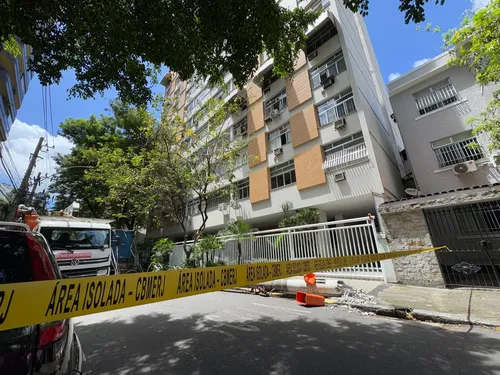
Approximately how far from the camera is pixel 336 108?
11695mm

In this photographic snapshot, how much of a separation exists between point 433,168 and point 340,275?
7348 millimetres

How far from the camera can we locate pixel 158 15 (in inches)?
160

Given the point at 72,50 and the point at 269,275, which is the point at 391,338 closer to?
the point at 269,275

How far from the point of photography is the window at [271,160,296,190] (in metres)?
13.0

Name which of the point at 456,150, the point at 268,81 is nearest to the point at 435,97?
the point at 456,150

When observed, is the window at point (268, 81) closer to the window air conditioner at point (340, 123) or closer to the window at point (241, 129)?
the window at point (241, 129)

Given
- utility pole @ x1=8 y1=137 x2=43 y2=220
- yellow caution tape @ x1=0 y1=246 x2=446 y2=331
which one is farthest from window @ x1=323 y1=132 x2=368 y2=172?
utility pole @ x1=8 y1=137 x2=43 y2=220

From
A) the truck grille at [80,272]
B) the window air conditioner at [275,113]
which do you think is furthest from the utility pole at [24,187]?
the window air conditioner at [275,113]

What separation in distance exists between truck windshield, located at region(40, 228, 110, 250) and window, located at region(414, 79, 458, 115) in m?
16.0

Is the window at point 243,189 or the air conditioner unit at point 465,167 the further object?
the window at point 243,189

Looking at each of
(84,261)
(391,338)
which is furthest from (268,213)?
(391,338)

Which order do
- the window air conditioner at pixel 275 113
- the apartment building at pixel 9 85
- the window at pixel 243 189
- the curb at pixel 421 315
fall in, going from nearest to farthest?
the curb at pixel 421 315 → the apartment building at pixel 9 85 → the window air conditioner at pixel 275 113 → the window at pixel 243 189

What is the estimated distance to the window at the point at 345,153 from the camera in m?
10.3

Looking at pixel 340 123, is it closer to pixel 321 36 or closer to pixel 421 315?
pixel 321 36
